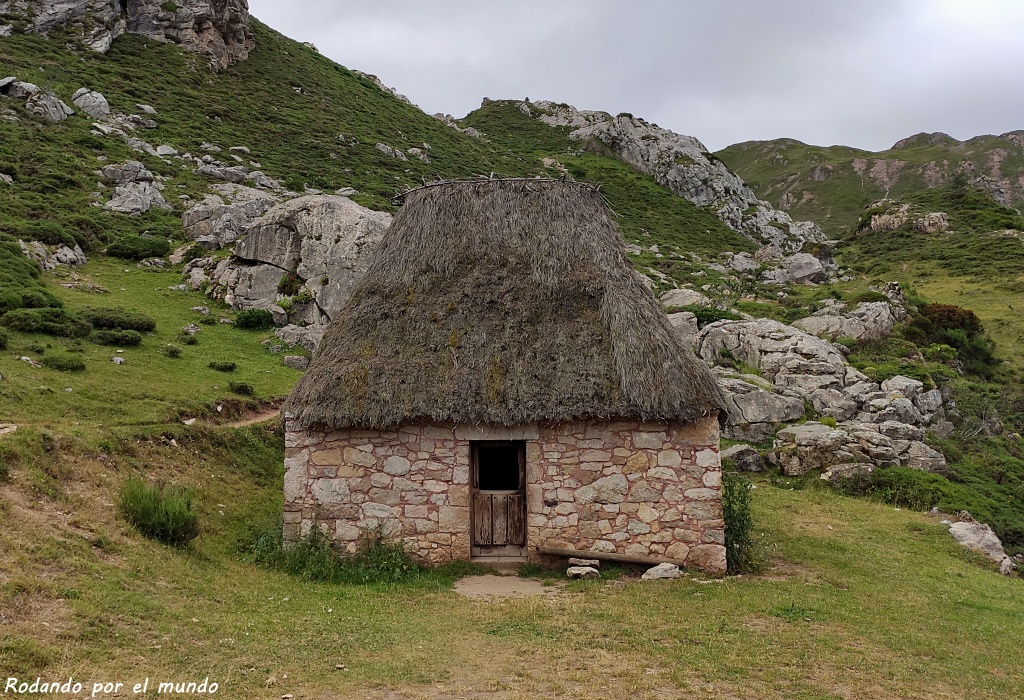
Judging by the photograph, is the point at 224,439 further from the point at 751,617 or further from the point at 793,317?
the point at 793,317

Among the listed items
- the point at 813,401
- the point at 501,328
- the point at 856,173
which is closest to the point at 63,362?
the point at 501,328

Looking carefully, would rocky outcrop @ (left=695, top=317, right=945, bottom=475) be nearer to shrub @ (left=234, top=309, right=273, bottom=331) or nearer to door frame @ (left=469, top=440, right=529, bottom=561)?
door frame @ (left=469, top=440, right=529, bottom=561)

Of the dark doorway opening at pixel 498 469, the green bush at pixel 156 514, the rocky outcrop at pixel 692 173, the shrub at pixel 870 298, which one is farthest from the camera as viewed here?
the rocky outcrop at pixel 692 173

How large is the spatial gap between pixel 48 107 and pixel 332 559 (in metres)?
33.7

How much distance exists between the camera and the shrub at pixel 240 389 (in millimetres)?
17641

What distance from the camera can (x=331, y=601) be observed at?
9.29m

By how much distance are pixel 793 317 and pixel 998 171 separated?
302 ft

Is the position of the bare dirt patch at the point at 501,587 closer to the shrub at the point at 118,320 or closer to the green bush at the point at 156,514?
the green bush at the point at 156,514

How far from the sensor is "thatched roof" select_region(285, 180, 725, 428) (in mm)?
10992

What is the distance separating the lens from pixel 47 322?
55.9 ft

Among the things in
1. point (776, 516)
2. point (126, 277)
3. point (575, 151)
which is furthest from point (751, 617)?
point (575, 151)

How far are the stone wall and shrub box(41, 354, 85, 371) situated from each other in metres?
7.58

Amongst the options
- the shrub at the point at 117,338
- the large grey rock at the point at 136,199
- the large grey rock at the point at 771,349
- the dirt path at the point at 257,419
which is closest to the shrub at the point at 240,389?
the dirt path at the point at 257,419

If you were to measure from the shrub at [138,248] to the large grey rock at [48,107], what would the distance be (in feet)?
40.3
